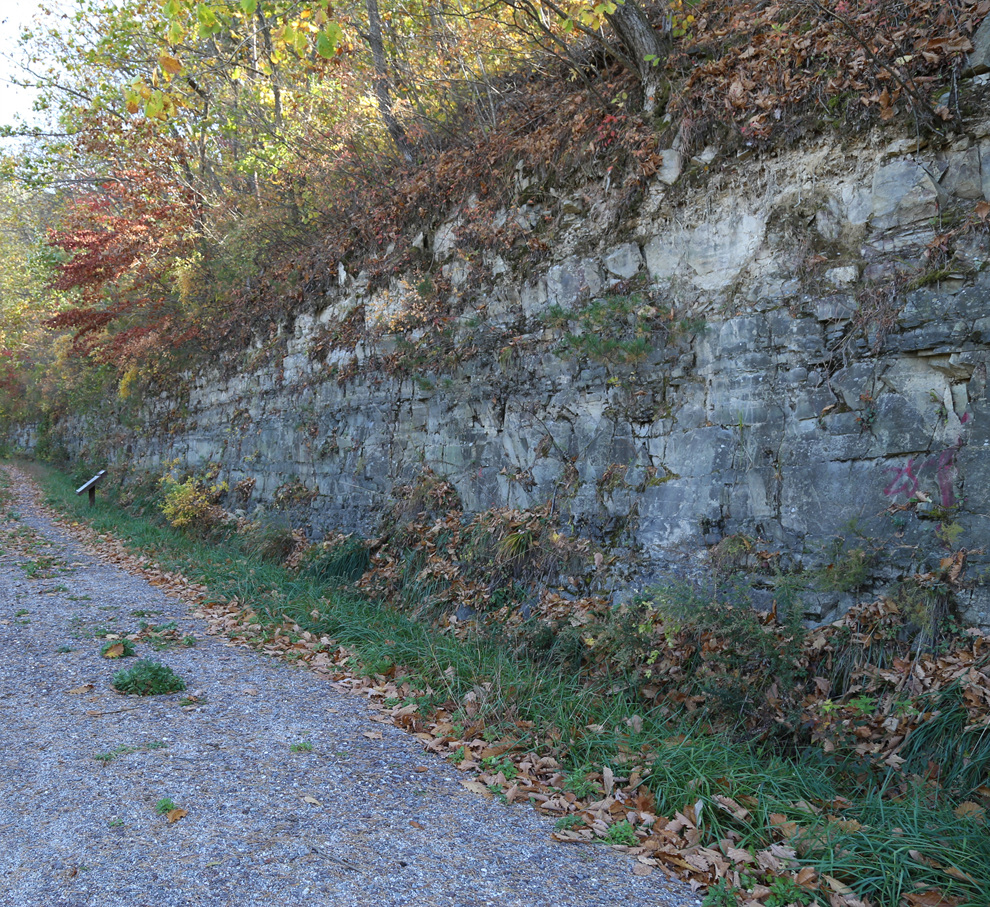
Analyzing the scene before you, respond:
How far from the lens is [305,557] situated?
366 inches

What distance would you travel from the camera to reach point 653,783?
4070mm

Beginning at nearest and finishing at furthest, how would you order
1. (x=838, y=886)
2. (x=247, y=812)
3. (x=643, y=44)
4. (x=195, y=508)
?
1. (x=838, y=886)
2. (x=247, y=812)
3. (x=643, y=44)
4. (x=195, y=508)

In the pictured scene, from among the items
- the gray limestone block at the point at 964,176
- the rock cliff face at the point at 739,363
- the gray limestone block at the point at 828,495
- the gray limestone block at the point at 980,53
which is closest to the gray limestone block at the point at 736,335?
the rock cliff face at the point at 739,363

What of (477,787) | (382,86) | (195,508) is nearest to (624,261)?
(477,787)

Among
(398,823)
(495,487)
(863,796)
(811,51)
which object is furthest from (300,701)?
(811,51)

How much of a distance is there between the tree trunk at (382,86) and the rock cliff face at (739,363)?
1728 mm

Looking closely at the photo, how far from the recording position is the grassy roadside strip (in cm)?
318

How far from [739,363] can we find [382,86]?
22.1 feet

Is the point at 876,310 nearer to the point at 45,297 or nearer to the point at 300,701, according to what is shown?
the point at 300,701

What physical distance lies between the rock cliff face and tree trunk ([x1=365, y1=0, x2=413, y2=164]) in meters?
1.73

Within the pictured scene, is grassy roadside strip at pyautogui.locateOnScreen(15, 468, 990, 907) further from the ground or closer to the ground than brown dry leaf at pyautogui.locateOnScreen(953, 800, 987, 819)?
closer to the ground

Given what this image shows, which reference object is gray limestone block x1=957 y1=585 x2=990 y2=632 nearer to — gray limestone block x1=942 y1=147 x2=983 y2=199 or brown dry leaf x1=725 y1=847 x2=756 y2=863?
brown dry leaf x1=725 y1=847 x2=756 y2=863

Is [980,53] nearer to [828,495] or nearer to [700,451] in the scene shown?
[828,495]

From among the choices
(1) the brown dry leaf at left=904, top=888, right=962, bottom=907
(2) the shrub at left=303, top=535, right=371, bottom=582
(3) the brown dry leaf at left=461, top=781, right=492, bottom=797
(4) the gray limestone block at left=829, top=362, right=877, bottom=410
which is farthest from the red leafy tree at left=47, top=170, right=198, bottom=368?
(1) the brown dry leaf at left=904, top=888, right=962, bottom=907
